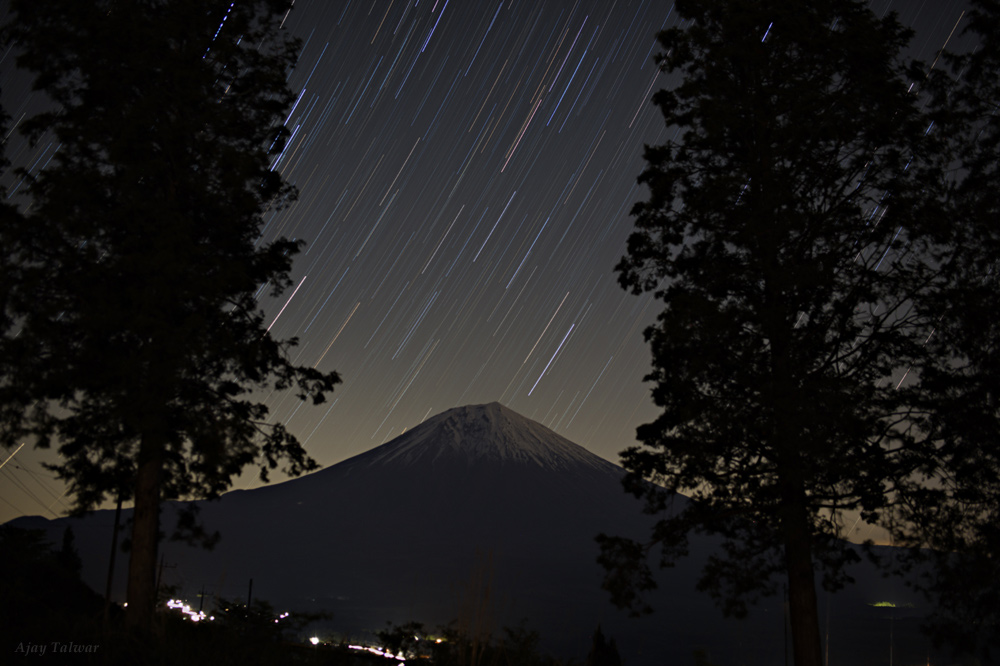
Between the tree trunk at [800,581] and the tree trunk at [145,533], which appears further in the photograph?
the tree trunk at [800,581]

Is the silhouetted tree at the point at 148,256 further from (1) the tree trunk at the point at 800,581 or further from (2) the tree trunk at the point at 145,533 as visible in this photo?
(1) the tree trunk at the point at 800,581

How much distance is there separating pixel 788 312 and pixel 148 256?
32.8ft

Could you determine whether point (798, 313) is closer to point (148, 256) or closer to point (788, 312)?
point (788, 312)

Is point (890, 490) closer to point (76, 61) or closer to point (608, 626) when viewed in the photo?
point (76, 61)

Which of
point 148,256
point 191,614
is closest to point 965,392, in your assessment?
point 148,256

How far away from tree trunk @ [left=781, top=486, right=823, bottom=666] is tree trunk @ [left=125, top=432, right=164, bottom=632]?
9606mm

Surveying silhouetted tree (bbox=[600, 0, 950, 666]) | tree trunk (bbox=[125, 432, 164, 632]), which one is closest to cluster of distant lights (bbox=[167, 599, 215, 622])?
tree trunk (bbox=[125, 432, 164, 632])

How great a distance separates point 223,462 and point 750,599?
30.7ft

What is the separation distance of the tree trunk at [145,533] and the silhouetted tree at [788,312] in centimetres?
755

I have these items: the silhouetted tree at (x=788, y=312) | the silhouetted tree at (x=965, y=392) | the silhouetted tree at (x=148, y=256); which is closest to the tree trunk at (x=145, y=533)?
the silhouetted tree at (x=148, y=256)

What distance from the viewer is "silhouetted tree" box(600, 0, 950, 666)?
37.0 feet

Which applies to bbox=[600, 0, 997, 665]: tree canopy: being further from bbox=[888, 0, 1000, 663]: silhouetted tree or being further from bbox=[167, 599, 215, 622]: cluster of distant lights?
bbox=[167, 599, 215, 622]: cluster of distant lights

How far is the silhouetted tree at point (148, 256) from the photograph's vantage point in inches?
430

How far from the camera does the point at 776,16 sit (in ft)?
41.3
